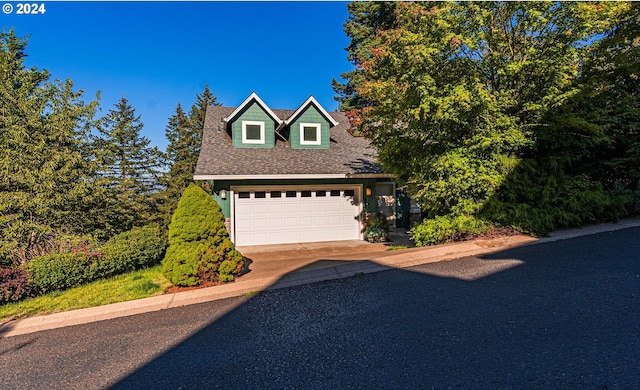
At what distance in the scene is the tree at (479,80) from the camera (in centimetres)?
757

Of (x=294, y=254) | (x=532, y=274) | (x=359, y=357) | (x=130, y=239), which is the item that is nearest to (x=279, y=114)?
(x=294, y=254)

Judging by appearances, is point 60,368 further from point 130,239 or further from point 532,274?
point 532,274

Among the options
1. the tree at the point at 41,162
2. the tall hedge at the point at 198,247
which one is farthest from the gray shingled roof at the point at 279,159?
the tall hedge at the point at 198,247

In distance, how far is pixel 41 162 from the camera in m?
7.77

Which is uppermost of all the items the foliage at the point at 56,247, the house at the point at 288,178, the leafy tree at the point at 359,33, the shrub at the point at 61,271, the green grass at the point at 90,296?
the leafy tree at the point at 359,33

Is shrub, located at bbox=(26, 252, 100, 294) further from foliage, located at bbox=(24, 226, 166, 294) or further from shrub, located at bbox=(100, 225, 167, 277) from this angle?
shrub, located at bbox=(100, 225, 167, 277)

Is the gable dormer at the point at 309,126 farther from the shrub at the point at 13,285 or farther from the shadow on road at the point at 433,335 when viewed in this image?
the shrub at the point at 13,285

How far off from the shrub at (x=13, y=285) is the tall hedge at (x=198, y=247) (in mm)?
2726

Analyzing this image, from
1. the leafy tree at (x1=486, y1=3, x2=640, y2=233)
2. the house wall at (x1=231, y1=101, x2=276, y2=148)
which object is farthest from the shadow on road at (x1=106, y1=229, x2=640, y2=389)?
the house wall at (x1=231, y1=101, x2=276, y2=148)

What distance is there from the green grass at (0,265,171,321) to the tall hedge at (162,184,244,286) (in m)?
0.55

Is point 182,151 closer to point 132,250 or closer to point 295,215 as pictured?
point 295,215

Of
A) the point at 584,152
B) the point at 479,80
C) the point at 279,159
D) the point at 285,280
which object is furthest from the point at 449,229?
the point at 279,159

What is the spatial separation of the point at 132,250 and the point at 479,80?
30.5ft

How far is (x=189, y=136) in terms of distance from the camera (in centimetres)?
2417
